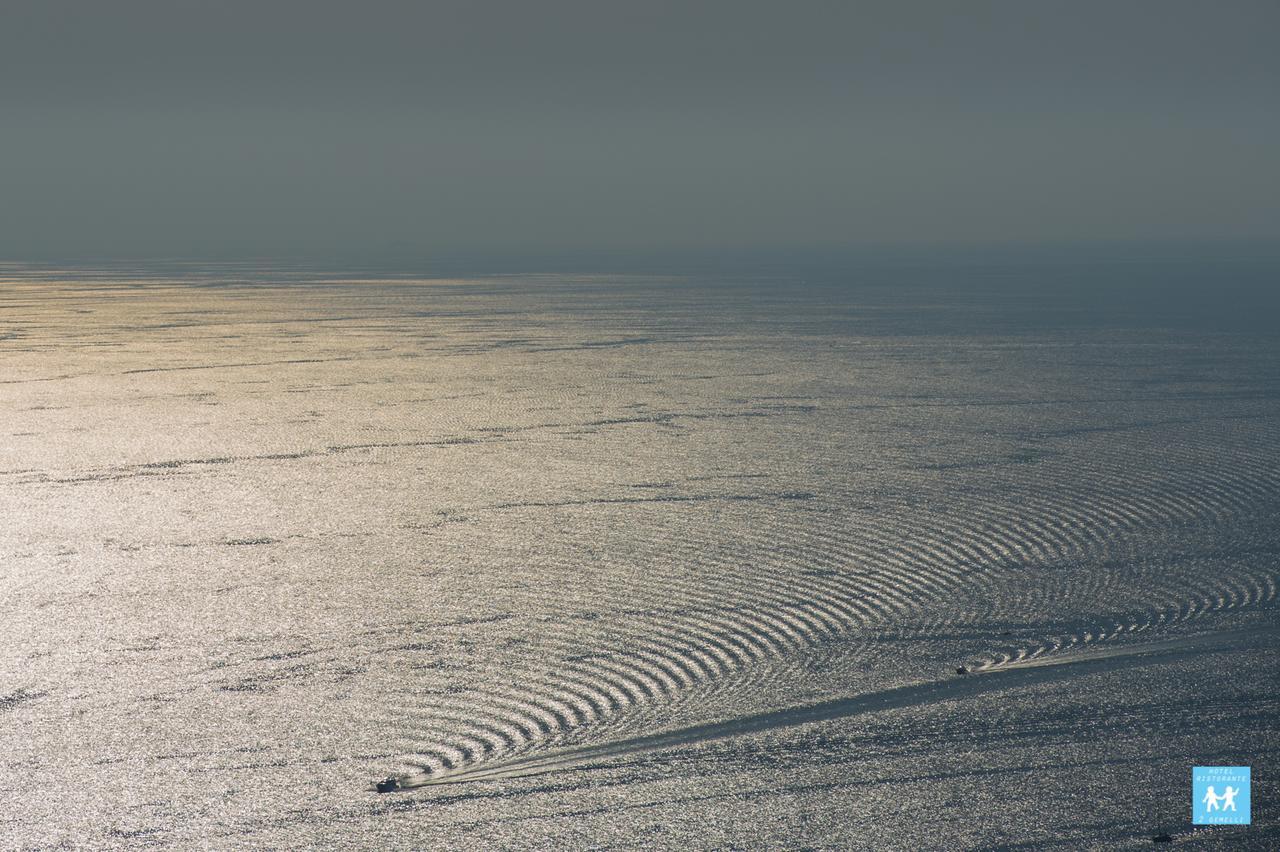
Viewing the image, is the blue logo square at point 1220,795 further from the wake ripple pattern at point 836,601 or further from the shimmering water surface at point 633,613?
the wake ripple pattern at point 836,601

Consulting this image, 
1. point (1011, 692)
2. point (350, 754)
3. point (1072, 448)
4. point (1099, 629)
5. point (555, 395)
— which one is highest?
point (555, 395)

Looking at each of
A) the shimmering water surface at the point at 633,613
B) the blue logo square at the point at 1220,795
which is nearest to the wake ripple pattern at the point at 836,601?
the shimmering water surface at the point at 633,613

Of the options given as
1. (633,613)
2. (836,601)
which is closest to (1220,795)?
(836,601)

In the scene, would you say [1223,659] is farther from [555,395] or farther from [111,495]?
[555,395]

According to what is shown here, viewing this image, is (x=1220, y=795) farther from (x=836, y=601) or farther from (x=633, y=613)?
(x=633, y=613)

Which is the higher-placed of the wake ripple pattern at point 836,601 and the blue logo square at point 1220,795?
the wake ripple pattern at point 836,601

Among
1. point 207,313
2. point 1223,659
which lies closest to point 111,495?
point 1223,659

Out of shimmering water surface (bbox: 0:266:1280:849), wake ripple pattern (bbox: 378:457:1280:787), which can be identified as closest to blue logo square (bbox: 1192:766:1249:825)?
shimmering water surface (bbox: 0:266:1280:849)
